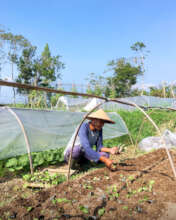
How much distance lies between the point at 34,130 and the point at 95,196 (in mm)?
1865

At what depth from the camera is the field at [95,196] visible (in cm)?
190

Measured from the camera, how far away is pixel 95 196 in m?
2.26

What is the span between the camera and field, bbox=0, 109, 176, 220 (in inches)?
74.9

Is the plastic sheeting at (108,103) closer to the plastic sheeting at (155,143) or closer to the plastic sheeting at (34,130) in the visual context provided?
the plastic sheeting at (155,143)

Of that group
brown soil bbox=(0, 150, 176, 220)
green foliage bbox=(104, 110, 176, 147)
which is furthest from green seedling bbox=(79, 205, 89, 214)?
green foliage bbox=(104, 110, 176, 147)

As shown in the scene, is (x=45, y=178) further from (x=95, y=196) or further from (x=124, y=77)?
(x=124, y=77)

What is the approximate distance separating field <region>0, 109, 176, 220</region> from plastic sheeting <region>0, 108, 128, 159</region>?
0.35 meters

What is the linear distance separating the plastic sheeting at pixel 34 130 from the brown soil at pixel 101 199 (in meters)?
0.77

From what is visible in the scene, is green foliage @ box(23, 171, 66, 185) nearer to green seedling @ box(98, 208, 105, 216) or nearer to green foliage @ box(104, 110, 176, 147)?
green seedling @ box(98, 208, 105, 216)

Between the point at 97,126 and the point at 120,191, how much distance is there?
1.10 metres

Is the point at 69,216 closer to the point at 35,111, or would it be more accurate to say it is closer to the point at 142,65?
the point at 35,111

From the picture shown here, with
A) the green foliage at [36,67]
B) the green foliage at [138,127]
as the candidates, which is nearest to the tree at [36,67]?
the green foliage at [36,67]

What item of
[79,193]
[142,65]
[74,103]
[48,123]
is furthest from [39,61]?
[79,193]

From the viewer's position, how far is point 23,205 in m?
2.10
